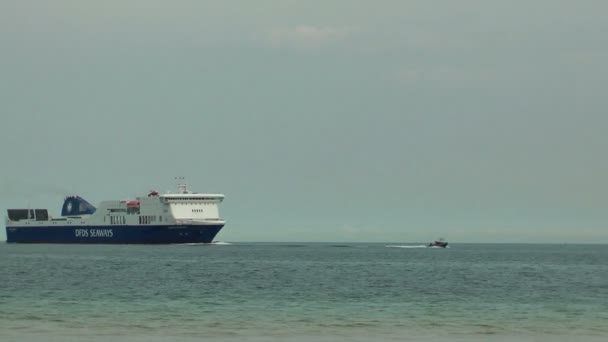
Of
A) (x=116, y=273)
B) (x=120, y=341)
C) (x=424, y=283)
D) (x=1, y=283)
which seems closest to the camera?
(x=120, y=341)

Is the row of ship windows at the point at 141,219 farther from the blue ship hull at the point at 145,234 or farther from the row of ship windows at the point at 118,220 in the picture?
the blue ship hull at the point at 145,234

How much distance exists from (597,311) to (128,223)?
135970 millimetres

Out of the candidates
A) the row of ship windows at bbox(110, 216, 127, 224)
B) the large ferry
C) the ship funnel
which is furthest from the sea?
the ship funnel

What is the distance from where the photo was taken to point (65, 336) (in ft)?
128

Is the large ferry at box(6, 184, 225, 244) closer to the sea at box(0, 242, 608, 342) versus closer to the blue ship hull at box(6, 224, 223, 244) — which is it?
the blue ship hull at box(6, 224, 223, 244)

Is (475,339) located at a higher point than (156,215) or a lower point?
lower

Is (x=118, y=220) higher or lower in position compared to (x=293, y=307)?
higher

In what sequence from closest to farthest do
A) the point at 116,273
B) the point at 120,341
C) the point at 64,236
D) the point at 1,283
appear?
the point at 120,341
the point at 1,283
the point at 116,273
the point at 64,236

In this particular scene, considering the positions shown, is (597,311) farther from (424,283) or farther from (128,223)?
(128,223)

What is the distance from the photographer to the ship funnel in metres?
197

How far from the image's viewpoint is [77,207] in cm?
19812

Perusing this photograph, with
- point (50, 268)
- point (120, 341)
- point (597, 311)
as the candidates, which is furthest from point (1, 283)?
point (597, 311)

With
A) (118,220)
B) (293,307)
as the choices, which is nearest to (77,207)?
(118,220)

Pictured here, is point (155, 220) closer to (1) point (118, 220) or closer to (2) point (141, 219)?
(2) point (141, 219)
